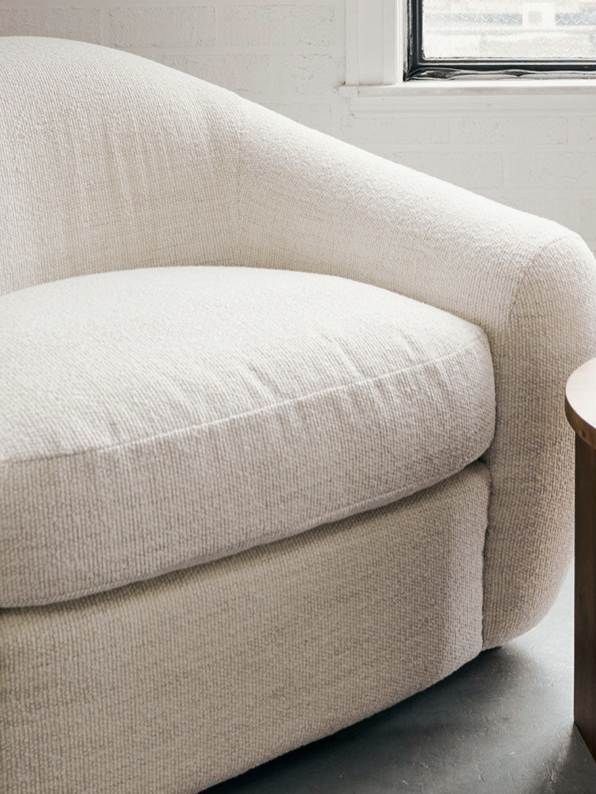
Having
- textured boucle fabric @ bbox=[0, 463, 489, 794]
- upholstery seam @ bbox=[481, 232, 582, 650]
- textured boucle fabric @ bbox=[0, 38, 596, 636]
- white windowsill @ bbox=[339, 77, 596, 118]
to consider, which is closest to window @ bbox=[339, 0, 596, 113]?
white windowsill @ bbox=[339, 77, 596, 118]

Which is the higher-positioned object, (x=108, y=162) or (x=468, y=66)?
(x=468, y=66)

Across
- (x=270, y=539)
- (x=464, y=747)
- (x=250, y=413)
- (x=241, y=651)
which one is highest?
(x=250, y=413)

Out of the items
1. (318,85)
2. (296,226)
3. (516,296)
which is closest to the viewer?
(516,296)

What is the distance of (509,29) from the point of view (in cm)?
210

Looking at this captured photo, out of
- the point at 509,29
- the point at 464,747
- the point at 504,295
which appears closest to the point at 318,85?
the point at 509,29

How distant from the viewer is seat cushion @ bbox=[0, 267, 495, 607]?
2.70 ft

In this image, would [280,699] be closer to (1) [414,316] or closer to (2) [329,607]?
(2) [329,607]

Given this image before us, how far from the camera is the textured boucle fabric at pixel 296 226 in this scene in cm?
111

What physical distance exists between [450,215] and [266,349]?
36 cm

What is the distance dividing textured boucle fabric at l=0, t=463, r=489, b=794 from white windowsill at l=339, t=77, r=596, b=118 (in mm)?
1099

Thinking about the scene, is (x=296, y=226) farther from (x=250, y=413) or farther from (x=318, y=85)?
(x=318, y=85)

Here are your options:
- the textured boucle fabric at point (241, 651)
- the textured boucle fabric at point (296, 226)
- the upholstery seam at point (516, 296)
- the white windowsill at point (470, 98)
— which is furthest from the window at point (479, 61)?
the textured boucle fabric at point (241, 651)

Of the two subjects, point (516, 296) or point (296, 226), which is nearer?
point (516, 296)

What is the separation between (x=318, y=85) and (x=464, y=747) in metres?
1.36
